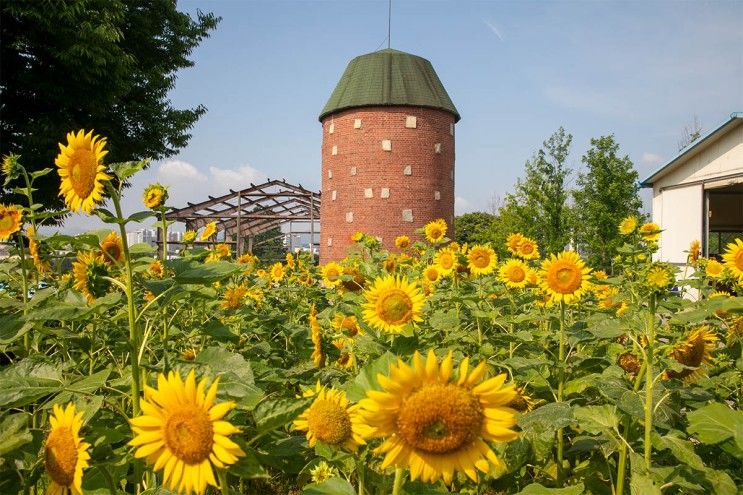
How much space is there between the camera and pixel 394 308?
1961 mm

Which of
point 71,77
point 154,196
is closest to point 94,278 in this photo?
point 154,196

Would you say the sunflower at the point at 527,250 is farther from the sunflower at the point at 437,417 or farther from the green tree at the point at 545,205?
the green tree at the point at 545,205

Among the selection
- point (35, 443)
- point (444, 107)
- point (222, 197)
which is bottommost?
point (35, 443)

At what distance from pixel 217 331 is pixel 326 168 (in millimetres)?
16024

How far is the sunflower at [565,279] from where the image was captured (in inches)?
108

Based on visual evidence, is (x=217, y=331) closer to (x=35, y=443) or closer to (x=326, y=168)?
(x=35, y=443)

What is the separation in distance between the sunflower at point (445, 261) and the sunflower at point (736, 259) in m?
1.53

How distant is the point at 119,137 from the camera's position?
1459cm

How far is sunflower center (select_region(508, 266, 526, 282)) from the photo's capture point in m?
3.76

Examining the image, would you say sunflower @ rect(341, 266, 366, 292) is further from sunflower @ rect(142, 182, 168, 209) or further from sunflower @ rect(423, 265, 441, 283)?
sunflower @ rect(142, 182, 168, 209)

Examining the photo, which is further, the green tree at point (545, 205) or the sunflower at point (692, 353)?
the green tree at point (545, 205)

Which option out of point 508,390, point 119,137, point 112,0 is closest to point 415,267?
point 508,390

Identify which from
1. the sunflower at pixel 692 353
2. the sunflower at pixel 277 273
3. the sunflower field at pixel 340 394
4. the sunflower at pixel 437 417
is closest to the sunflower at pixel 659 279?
the sunflower field at pixel 340 394

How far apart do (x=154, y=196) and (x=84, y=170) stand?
2.88ft
